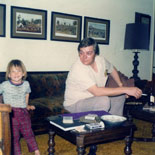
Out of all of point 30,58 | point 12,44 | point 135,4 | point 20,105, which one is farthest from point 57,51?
point 135,4

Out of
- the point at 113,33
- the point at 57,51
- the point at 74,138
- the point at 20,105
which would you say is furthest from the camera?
the point at 113,33

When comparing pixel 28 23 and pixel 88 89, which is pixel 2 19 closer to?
pixel 28 23

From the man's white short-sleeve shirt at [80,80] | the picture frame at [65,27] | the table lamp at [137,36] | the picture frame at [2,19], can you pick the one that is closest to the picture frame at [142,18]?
the table lamp at [137,36]

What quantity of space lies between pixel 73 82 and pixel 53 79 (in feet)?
3.82

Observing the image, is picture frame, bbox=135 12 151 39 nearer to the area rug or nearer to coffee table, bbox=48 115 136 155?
the area rug

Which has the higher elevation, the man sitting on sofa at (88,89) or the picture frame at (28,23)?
the picture frame at (28,23)

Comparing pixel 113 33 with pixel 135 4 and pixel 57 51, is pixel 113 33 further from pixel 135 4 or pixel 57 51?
pixel 57 51

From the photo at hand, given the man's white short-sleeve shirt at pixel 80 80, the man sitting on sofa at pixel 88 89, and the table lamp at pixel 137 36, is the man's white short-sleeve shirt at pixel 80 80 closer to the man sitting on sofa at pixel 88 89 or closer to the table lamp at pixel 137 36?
the man sitting on sofa at pixel 88 89

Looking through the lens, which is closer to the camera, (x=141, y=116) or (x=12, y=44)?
(x=141, y=116)

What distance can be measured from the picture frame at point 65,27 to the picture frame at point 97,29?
0.20m

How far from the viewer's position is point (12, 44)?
3689 millimetres

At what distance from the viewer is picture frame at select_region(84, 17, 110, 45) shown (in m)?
4.53

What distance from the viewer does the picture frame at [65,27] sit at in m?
4.09

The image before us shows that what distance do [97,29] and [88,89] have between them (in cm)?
243
